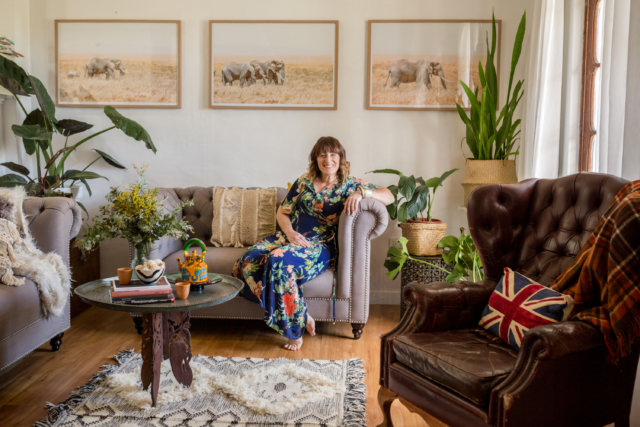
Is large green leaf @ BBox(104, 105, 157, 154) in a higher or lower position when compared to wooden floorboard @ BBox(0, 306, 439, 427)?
higher

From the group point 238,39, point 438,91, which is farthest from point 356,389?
point 238,39

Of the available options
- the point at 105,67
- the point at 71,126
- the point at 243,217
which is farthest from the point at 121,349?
the point at 105,67

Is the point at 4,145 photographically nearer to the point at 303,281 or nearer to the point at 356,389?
the point at 303,281

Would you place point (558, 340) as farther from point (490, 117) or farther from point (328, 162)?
point (490, 117)

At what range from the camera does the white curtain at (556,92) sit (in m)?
2.68

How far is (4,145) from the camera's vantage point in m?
3.68

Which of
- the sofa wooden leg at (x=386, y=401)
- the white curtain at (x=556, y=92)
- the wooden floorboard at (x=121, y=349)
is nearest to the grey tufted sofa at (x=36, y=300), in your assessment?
the wooden floorboard at (x=121, y=349)

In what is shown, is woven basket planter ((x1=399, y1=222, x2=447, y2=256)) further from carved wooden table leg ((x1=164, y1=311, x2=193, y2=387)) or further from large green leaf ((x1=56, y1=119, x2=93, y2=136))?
large green leaf ((x1=56, y1=119, x2=93, y2=136))

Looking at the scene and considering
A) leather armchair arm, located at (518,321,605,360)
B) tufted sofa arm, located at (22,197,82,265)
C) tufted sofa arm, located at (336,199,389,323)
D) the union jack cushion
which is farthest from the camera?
tufted sofa arm, located at (336,199,389,323)

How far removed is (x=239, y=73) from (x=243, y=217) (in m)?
1.12

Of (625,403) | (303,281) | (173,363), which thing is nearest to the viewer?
(625,403)

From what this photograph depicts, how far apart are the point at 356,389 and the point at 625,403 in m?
1.03

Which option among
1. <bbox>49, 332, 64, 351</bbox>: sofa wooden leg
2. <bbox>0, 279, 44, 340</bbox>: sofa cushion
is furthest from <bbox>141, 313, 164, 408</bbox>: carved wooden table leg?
<bbox>49, 332, 64, 351</bbox>: sofa wooden leg

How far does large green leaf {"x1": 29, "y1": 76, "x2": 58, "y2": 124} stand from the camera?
315cm
